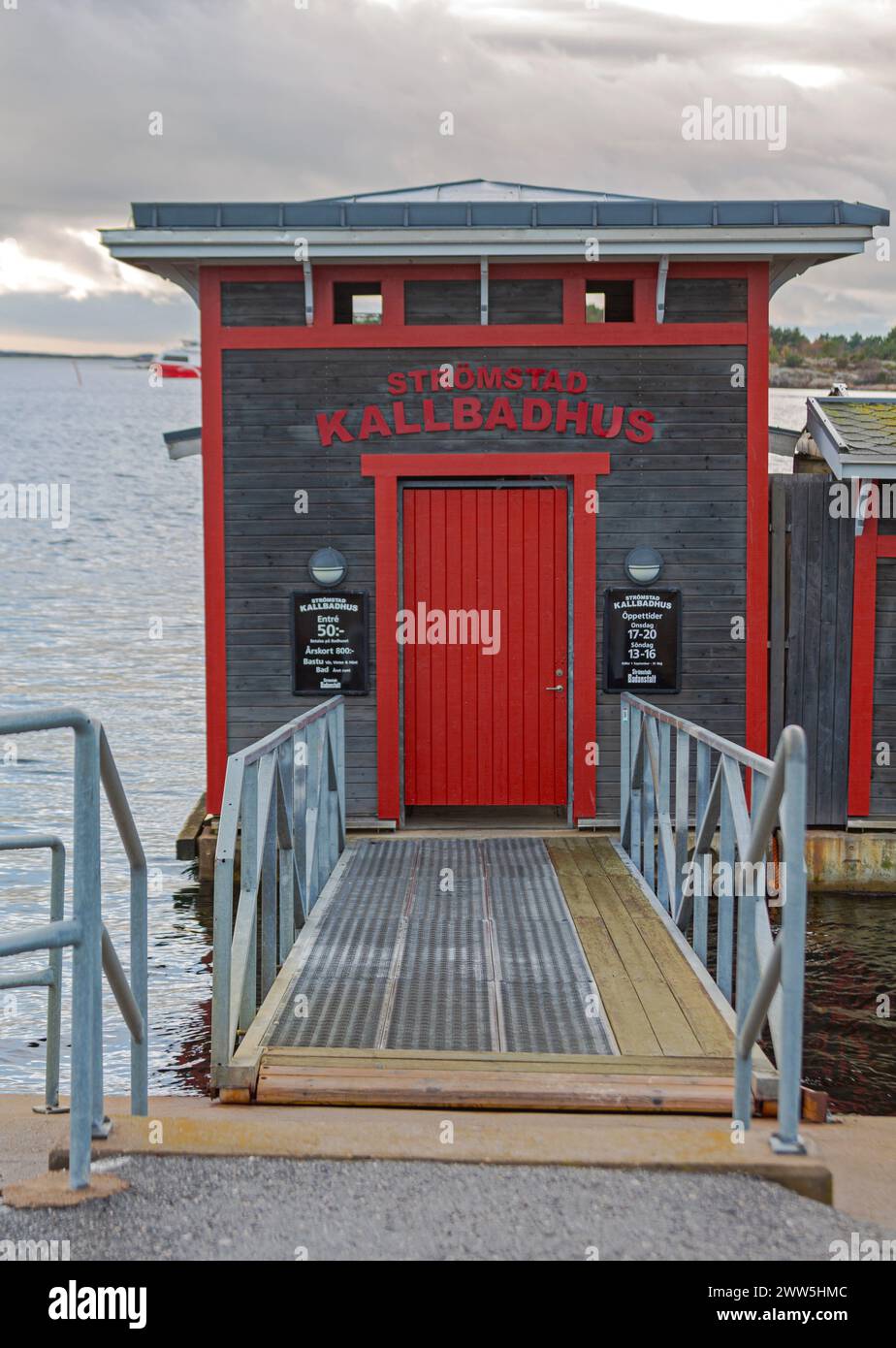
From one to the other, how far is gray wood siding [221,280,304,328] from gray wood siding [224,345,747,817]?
20cm

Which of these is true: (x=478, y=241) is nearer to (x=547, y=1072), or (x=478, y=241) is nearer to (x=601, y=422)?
(x=601, y=422)

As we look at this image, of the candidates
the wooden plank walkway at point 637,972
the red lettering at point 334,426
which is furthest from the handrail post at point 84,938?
the red lettering at point 334,426

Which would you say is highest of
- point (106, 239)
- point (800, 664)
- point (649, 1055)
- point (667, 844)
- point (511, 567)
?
point (106, 239)

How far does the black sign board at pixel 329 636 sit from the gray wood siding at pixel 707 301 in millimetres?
2748

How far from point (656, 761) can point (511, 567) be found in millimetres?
2136

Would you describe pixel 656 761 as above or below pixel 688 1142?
above

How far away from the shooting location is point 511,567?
32.3ft

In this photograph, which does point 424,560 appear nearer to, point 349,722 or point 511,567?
point 511,567

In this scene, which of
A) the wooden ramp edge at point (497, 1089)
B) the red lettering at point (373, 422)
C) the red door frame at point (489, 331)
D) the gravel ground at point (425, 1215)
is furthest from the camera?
the red lettering at point (373, 422)

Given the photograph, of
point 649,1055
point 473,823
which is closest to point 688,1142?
point 649,1055

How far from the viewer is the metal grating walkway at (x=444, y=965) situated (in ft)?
19.2

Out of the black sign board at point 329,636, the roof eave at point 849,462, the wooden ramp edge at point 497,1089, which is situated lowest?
the wooden ramp edge at point 497,1089

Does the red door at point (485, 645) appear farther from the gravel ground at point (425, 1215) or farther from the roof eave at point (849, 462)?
the gravel ground at point (425, 1215)
